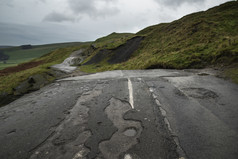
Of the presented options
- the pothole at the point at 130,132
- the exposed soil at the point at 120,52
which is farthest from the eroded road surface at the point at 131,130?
the exposed soil at the point at 120,52

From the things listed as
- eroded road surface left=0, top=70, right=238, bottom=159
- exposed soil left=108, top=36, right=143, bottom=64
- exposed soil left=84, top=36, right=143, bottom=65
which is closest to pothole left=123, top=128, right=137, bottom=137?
eroded road surface left=0, top=70, right=238, bottom=159

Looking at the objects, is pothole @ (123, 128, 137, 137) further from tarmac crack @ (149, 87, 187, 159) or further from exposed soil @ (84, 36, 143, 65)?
exposed soil @ (84, 36, 143, 65)

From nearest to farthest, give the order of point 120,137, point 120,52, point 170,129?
point 120,137
point 170,129
point 120,52

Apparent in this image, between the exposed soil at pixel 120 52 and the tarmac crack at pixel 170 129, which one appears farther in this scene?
the exposed soil at pixel 120 52

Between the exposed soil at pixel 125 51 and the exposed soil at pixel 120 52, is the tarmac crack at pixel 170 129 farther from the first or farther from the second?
the exposed soil at pixel 120 52

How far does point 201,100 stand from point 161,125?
2.48m

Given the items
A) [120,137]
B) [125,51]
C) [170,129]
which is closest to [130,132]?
[120,137]

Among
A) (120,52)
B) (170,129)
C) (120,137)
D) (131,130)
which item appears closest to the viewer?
(120,137)

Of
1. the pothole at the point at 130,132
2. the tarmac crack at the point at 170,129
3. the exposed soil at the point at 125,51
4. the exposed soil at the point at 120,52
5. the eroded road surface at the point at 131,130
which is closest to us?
the tarmac crack at the point at 170,129

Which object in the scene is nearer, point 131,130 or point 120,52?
point 131,130

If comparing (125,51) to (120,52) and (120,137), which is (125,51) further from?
(120,137)

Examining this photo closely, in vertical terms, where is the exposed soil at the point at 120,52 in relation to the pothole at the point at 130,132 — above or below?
above

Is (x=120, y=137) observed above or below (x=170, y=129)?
below

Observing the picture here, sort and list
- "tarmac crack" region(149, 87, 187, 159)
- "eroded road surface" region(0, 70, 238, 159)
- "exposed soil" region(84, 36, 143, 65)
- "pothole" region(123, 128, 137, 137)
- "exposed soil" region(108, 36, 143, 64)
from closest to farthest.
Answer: "tarmac crack" region(149, 87, 187, 159), "eroded road surface" region(0, 70, 238, 159), "pothole" region(123, 128, 137, 137), "exposed soil" region(108, 36, 143, 64), "exposed soil" region(84, 36, 143, 65)
